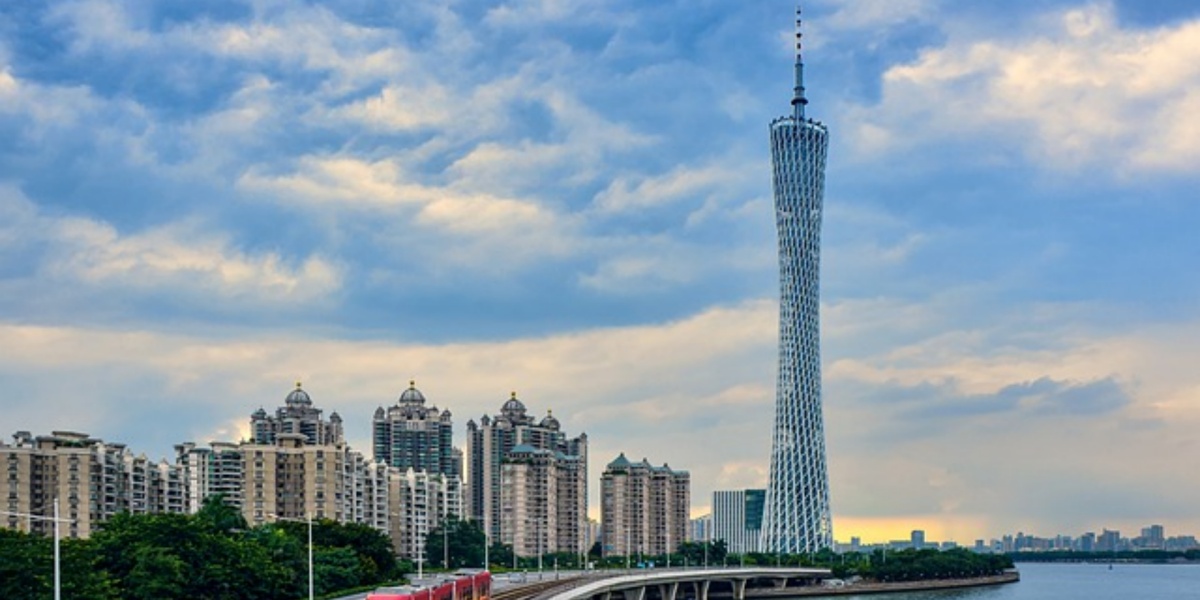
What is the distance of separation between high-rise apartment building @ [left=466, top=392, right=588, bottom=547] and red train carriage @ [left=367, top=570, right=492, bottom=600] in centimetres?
8863

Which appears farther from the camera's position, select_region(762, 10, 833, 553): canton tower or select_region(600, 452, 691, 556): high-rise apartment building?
select_region(600, 452, 691, 556): high-rise apartment building

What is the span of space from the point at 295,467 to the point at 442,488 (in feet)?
110

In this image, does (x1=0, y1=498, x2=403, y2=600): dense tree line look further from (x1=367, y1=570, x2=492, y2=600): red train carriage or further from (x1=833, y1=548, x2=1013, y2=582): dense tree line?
(x1=833, y1=548, x2=1013, y2=582): dense tree line

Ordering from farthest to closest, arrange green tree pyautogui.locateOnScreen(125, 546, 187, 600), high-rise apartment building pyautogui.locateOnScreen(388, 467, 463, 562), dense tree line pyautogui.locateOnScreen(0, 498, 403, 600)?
high-rise apartment building pyautogui.locateOnScreen(388, 467, 463, 562), green tree pyautogui.locateOnScreen(125, 546, 187, 600), dense tree line pyautogui.locateOnScreen(0, 498, 403, 600)

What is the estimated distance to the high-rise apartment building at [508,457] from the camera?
488 ft

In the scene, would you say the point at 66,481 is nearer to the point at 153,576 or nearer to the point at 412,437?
the point at 153,576

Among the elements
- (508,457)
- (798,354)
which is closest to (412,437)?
(508,457)

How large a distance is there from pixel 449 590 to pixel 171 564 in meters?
10.8

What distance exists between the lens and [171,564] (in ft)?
164

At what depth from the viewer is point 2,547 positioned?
42781mm

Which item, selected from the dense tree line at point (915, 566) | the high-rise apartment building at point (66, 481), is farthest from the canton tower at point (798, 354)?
the high-rise apartment building at point (66, 481)

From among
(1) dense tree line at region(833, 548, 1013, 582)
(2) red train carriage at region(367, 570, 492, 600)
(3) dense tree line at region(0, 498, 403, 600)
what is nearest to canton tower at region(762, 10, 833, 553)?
(1) dense tree line at region(833, 548, 1013, 582)

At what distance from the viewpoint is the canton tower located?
133625 millimetres

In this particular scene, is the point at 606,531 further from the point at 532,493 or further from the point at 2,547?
the point at 2,547
